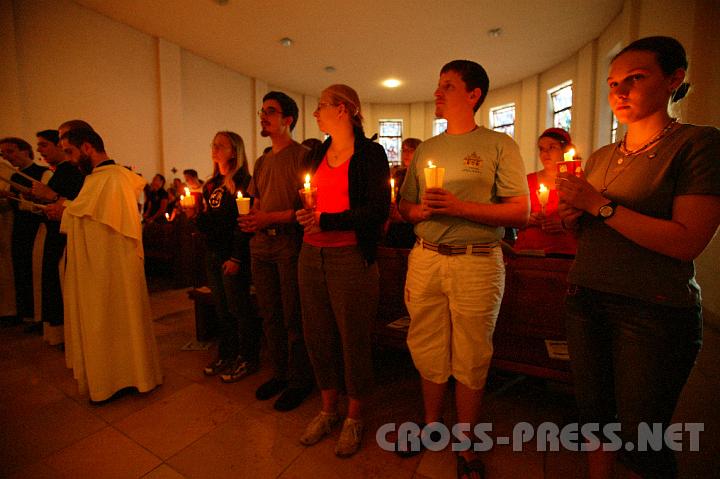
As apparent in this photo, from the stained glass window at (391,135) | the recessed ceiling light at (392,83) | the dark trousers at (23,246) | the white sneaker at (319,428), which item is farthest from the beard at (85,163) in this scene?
the stained glass window at (391,135)

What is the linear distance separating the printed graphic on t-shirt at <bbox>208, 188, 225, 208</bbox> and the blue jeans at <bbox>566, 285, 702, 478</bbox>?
225 cm

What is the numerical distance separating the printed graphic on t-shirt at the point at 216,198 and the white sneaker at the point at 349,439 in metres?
1.69

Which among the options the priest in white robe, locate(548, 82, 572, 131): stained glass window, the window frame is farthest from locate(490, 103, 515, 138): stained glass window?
the priest in white robe

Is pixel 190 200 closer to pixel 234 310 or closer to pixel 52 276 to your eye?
pixel 234 310

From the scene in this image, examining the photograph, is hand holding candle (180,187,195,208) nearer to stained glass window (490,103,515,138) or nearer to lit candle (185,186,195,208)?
lit candle (185,186,195,208)

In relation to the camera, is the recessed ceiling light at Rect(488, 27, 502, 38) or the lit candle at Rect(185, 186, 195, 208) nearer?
the lit candle at Rect(185, 186, 195, 208)

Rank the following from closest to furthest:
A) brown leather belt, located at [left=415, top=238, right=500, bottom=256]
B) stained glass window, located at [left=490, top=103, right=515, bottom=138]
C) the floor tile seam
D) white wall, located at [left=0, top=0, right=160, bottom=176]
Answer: brown leather belt, located at [left=415, top=238, right=500, bottom=256] → the floor tile seam → white wall, located at [left=0, top=0, right=160, bottom=176] → stained glass window, located at [left=490, top=103, right=515, bottom=138]

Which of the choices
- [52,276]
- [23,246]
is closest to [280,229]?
[52,276]

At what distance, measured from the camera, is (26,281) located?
3.75 metres

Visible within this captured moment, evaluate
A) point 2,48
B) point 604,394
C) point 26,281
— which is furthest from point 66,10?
point 604,394

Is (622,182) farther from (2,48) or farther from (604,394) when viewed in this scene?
(2,48)

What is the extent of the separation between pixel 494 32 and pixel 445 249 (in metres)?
7.44

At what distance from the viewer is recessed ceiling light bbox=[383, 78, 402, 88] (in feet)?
32.5

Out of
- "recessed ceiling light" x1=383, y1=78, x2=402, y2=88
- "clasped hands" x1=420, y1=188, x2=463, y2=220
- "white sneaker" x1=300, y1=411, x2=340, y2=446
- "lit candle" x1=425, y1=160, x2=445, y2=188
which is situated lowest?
"white sneaker" x1=300, y1=411, x2=340, y2=446
